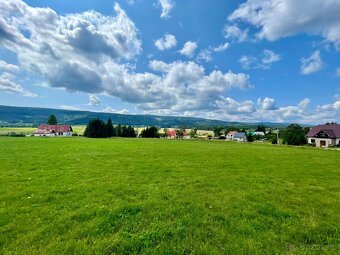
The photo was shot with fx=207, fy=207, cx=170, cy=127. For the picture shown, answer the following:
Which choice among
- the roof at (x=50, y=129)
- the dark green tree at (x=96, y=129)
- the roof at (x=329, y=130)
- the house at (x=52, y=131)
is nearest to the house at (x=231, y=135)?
the roof at (x=329, y=130)

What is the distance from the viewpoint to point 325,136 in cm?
8212

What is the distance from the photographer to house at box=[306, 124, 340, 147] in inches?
3125

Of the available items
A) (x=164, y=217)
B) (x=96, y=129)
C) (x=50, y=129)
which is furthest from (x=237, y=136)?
(x=164, y=217)

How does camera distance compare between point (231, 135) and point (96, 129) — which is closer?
point (96, 129)

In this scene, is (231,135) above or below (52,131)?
above

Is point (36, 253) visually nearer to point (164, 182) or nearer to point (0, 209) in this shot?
point (0, 209)

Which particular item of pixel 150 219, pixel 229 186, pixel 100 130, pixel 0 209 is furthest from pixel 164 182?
pixel 100 130

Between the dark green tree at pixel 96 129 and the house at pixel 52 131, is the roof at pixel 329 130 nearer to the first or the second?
the dark green tree at pixel 96 129

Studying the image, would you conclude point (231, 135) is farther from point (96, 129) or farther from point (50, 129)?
point (50, 129)

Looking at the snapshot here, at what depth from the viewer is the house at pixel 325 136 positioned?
260ft

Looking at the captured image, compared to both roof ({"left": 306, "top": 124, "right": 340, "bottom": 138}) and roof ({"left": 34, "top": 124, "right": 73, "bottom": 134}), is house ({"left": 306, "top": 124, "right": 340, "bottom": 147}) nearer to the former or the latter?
roof ({"left": 306, "top": 124, "right": 340, "bottom": 138})

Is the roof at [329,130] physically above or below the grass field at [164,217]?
above

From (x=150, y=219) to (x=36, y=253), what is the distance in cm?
317

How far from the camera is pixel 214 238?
18.9 ft
